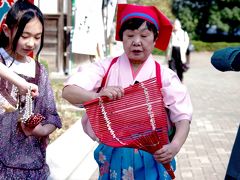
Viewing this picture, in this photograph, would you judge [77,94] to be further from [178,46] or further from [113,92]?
[178,46]

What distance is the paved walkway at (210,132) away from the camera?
5418 mm

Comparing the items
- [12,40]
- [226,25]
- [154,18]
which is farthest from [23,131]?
[226,25]

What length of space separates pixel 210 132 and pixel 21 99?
17.5ft

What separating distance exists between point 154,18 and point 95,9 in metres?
4.05

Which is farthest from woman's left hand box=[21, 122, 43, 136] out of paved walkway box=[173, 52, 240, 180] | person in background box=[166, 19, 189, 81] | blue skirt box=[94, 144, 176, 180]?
person in background box=[166, 19, 189, 81]

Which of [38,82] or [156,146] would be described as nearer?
[156,146]

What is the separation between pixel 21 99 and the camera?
2.51 metres

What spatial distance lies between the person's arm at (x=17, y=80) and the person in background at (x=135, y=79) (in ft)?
0.66

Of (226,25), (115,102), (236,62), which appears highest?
(236,62)

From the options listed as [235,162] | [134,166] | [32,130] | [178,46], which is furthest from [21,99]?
[178,46]

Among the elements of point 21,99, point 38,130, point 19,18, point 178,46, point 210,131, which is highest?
point 19,18

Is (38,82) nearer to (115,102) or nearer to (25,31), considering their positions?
(25,31)

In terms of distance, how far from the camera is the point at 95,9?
646cm

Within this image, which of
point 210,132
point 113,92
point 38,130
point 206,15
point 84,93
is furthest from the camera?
point 206,15
